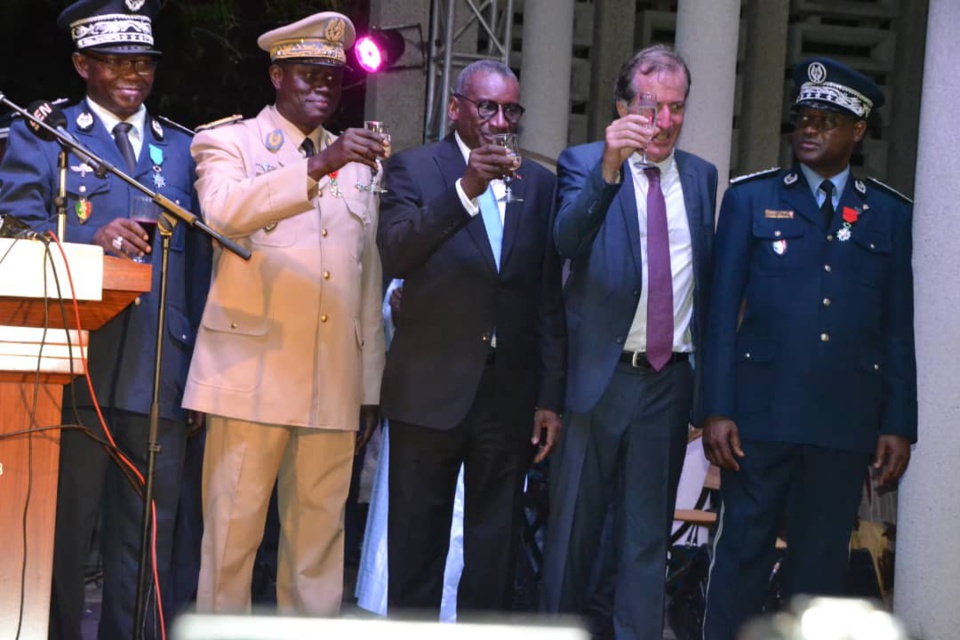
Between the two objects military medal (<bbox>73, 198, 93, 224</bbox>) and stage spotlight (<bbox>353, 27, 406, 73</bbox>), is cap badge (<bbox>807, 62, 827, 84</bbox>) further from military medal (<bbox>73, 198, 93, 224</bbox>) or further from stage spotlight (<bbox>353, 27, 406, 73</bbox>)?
stage spotlight (<bbox>353, 27, 406, 73</bbox>)

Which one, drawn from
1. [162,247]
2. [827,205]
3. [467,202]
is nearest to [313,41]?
[467,202]

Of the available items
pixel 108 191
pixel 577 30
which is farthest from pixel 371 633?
pixel 577 30

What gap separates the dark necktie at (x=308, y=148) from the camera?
4.17 metres

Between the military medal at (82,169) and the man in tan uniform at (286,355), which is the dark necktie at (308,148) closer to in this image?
the man in tan uniform at (286,355)

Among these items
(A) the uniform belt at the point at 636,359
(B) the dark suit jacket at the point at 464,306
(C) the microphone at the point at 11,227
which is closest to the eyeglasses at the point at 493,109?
(B) the dark suit jacket at the point at 464,306

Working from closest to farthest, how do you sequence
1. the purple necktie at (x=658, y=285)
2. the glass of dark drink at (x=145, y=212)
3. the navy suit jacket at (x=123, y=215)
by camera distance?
the glass of dark drink at (x=145, y=212), the navy suit jacket at (x=123, y=215), the purple necktie at (x=658, y=285)

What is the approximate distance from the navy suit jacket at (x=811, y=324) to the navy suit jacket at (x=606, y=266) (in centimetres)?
11

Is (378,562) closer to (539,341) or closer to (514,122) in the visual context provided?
(539,341)

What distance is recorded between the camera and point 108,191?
13.6 feet

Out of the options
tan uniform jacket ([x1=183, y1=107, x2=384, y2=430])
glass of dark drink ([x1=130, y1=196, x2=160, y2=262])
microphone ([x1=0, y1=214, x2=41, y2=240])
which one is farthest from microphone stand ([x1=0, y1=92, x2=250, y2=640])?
tan uniform jacket ([x1=183, y1=107, x2=384, y2=430])

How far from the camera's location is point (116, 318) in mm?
4152

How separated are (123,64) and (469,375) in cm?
144

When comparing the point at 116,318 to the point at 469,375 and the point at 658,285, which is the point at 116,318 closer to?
the point at 469,375

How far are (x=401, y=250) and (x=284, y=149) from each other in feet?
1.62
